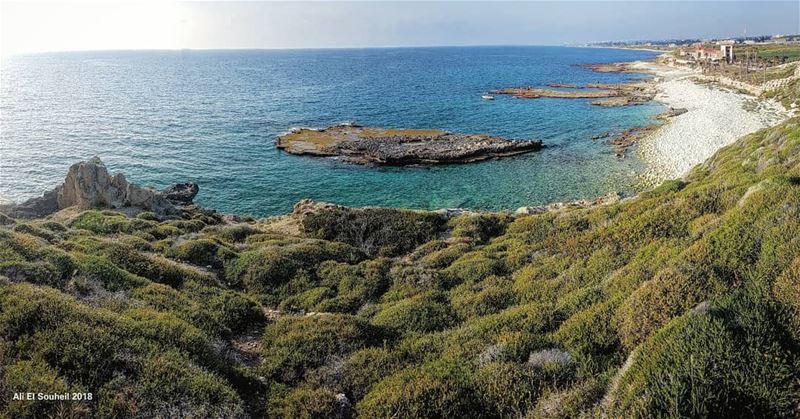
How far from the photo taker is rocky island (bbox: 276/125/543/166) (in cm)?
5491

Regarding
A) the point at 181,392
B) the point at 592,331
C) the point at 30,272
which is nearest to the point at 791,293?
the point at 592,331

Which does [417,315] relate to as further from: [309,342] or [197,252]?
[197,252]

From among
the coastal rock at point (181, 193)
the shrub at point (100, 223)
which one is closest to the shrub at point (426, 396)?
the shrub at point (100, 223)

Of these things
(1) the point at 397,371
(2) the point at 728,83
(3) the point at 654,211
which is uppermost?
(2) the point at 728,83

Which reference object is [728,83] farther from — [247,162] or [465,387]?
[465,387]

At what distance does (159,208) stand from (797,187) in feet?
103

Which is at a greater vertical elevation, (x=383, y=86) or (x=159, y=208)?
(x=383, y=86)

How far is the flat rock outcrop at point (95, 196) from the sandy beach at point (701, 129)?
41.5m

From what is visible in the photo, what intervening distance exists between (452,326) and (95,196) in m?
26.3

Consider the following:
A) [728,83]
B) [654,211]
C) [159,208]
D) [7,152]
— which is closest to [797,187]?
[654,211]

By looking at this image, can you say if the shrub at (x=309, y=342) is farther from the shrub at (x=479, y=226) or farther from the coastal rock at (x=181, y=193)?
the coastal rock at (x=181, y=193)

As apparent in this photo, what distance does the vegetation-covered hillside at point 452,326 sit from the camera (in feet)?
22.6

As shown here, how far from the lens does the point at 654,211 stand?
51.1 ft

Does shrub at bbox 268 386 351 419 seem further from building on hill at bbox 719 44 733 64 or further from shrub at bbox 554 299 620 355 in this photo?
building on hill at bbox 719 44 733 64
